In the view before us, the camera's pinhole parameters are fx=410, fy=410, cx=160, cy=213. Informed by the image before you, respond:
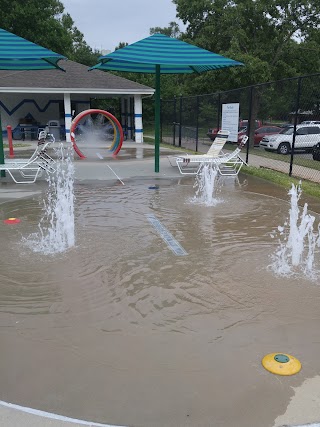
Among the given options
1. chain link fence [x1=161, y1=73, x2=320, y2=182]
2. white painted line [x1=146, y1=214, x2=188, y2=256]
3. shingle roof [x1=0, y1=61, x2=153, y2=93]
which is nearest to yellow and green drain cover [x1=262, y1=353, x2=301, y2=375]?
white painted line [x1=146, y1=214, x2=188, y2=256]

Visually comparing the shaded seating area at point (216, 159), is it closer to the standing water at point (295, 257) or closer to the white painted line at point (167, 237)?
the white painted line at point (167, 237)

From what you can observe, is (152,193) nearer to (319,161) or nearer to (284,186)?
(284,186)

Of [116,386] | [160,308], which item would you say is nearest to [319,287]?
[160,308]

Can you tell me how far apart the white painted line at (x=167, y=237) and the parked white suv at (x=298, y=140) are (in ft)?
50.1

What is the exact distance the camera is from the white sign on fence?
14.0 meters

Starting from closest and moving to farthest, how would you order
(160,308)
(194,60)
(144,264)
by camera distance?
(160,308) < (144,264) < (194,60)

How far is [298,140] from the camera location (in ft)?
67.3

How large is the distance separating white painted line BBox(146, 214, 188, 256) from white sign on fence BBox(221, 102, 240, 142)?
820 cm

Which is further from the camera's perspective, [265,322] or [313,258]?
[313,258]

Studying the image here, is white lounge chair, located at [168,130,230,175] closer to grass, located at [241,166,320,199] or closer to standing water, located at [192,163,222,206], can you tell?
grass, located at [241,166,320,199]

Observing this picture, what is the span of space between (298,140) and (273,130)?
561 cm

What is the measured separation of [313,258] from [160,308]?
7.24ft

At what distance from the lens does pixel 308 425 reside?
236cm

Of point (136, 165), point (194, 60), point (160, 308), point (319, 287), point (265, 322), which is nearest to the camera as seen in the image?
point (265, 322)
